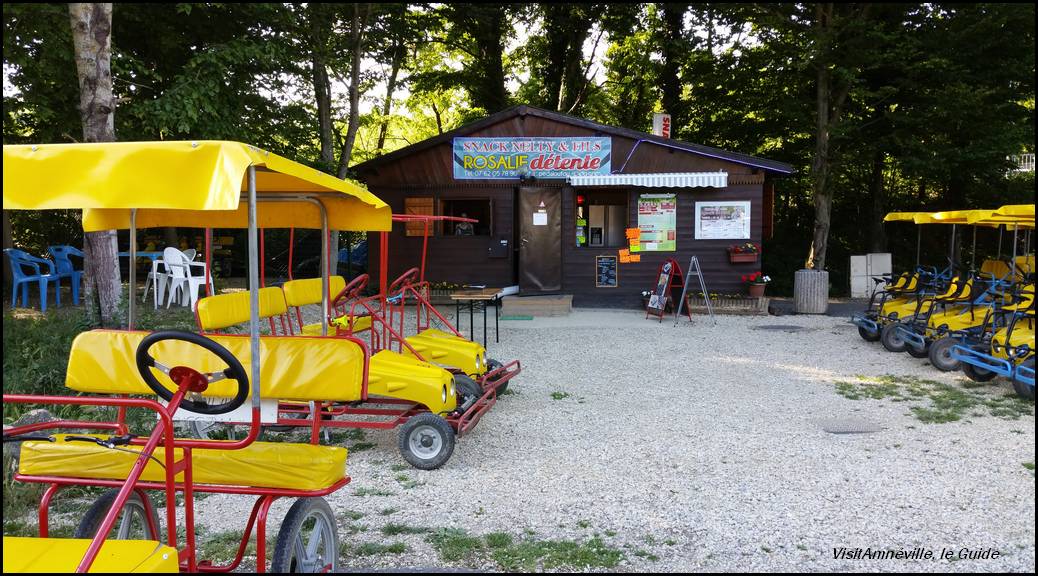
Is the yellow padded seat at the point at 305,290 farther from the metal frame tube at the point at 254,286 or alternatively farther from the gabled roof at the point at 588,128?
the gabled roof at the point at 588,128

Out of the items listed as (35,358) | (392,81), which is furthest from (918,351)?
(392,81)

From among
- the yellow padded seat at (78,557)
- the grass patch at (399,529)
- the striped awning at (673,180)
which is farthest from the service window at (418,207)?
the yellow padded seat at (78,557)

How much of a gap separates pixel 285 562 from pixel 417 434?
2490 mm

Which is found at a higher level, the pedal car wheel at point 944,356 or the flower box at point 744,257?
the flower box at point 744,257

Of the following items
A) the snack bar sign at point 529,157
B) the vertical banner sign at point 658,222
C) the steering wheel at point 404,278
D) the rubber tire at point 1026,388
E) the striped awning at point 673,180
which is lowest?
the rubber tire at point 1026,388

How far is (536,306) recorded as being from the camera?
14367 mm

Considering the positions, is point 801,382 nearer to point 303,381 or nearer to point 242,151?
point 303,381

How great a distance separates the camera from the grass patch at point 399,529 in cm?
420

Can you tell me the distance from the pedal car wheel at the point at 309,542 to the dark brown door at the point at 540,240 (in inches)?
471

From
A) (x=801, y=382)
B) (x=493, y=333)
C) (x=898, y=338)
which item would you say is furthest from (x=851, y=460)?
(x=493, y=333)

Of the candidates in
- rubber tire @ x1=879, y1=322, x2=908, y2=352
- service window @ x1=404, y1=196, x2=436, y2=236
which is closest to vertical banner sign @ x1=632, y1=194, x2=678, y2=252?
service window @ x1=404, y1=196, x2=436, y2=236

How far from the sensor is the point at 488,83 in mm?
25938

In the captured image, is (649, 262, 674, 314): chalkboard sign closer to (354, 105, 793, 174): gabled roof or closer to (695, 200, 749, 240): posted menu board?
(695, 200, 749, 240): posted menu board

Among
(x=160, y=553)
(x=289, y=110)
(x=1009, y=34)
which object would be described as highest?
(x=1009, y=34)
